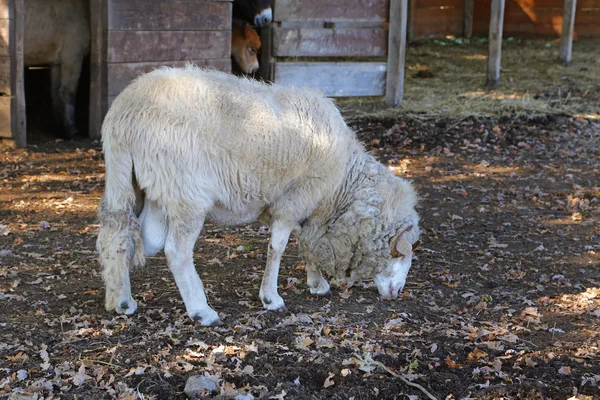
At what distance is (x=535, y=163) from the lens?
9047 millimetres

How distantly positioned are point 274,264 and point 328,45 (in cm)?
604

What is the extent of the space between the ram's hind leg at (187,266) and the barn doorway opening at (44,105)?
5.34 meters

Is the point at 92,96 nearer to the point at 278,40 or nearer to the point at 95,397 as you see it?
the point at 278,40

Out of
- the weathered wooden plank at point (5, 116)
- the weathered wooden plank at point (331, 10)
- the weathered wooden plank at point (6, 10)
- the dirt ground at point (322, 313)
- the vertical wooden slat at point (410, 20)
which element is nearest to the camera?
the dirt ground at point (322, 313)

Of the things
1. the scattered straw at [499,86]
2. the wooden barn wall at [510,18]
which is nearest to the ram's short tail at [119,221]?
the scattered straw at [499,86]

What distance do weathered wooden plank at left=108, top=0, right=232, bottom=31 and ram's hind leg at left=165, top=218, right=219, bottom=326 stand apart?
4.88 metres

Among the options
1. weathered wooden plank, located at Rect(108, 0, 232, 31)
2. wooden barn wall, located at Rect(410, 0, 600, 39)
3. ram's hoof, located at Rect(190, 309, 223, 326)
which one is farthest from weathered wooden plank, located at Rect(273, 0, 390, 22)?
ram's hoof, located at Rect(190, 309, 223, 326)

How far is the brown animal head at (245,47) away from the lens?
1002 centimetres

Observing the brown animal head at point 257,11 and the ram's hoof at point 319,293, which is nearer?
the ram's hoof at point 319,293

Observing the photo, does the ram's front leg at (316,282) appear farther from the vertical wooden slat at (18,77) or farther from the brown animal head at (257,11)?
the brown animal head at (257,11)

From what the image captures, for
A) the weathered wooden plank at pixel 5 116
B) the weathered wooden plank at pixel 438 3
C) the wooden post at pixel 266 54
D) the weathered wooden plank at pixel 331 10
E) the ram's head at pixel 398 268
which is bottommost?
the ram's head at pixel 398 268

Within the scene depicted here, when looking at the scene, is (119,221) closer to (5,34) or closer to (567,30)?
(5,34)

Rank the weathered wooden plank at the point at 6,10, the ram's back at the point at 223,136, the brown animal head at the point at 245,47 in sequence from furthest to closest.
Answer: the brown animal head at the point at 245,47, the weathered wooden plank at the point at 6,10, the ram's back at the point at 223,136

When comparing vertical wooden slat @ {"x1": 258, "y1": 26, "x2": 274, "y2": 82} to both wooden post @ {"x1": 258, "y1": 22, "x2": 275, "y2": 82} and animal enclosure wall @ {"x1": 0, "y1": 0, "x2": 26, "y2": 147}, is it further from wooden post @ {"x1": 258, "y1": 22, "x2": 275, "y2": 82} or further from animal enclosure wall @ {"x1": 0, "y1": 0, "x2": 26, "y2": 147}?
animal enclosure wall @ {"x1": 0, "y1": 0, "x2": 26, "y2": 147}
